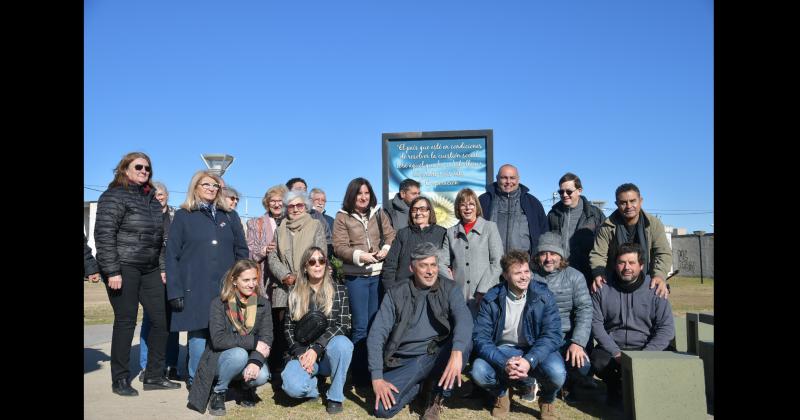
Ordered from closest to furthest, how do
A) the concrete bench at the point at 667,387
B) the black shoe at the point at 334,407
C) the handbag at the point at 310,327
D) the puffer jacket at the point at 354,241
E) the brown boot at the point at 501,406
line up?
the concrete bench at the point at 667,387, the brown boot at the point at 501,406, the black shoe at the point at 334,407, the handbag at the point at 310,327, the puffer jacket at the point at 354,241

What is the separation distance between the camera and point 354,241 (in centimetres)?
589

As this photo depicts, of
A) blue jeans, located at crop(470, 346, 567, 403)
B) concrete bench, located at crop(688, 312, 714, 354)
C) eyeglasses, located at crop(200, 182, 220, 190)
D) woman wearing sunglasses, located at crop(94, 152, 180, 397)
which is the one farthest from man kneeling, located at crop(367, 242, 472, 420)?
concrete bench, located at crop(688, 312, 714, 354)

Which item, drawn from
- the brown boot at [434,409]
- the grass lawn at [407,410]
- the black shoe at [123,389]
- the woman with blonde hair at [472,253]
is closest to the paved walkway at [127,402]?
the black shoe at [123,389]

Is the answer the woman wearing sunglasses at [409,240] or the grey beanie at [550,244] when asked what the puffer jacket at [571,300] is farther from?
the woman wearing sunglasses at [409,240]

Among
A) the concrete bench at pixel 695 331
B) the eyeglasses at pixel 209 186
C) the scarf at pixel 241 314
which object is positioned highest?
the eyeglasses at pixel 209 186

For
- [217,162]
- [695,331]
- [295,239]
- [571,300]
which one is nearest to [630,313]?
[571,300]

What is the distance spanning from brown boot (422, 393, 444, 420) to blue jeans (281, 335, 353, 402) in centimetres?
72

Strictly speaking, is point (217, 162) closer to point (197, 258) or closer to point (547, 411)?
point (197, 258)

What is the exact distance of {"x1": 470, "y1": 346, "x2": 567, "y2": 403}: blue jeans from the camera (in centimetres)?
470

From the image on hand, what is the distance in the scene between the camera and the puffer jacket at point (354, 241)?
5.82 meters

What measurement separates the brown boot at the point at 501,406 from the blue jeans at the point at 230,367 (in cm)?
193

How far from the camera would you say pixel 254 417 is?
487cm
